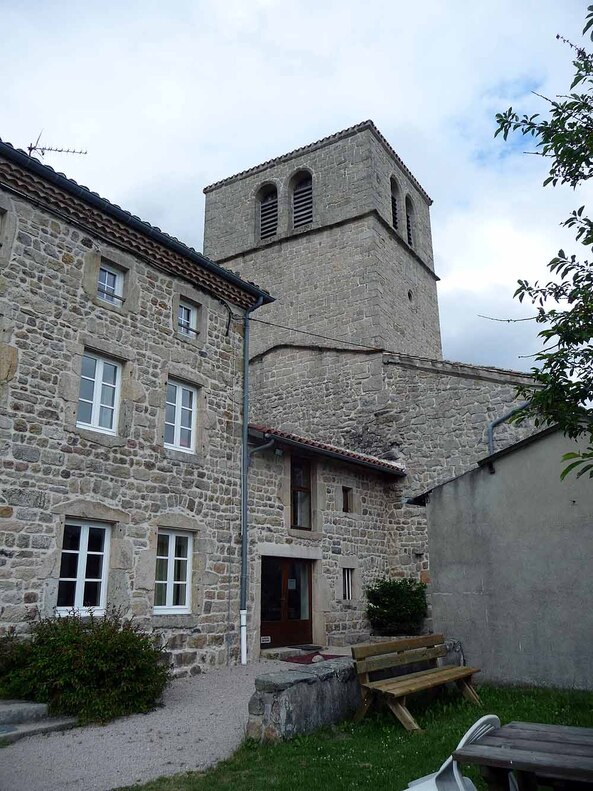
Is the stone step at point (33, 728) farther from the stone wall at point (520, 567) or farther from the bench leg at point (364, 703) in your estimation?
the stone wall at point (520, 567)

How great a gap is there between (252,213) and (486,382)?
10.9 m

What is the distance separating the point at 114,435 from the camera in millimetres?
9180

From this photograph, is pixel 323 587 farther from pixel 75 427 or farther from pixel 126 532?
pixel 75 427

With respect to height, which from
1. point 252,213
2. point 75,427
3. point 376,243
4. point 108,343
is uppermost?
point 252,213

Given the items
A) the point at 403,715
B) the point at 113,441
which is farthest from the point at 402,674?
the point at 113,441

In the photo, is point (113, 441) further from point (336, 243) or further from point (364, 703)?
point (336, 243)

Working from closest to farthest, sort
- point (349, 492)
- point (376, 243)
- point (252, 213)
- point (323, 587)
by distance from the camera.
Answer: point (323, 587) → point (349, 492) → point (376, 243) → point (252, 213)

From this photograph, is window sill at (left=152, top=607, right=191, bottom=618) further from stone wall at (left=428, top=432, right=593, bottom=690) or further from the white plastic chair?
the white plastic chair

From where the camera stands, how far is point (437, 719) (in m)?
6.23

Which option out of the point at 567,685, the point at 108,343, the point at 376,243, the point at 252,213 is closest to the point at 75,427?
the point at 108,343

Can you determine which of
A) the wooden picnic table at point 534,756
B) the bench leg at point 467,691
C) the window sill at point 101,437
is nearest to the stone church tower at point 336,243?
the window sill at point 101,437

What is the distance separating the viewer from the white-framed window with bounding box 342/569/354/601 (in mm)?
13430

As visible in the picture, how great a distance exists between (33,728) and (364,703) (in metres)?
3.14

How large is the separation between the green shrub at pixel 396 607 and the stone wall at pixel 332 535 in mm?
242
